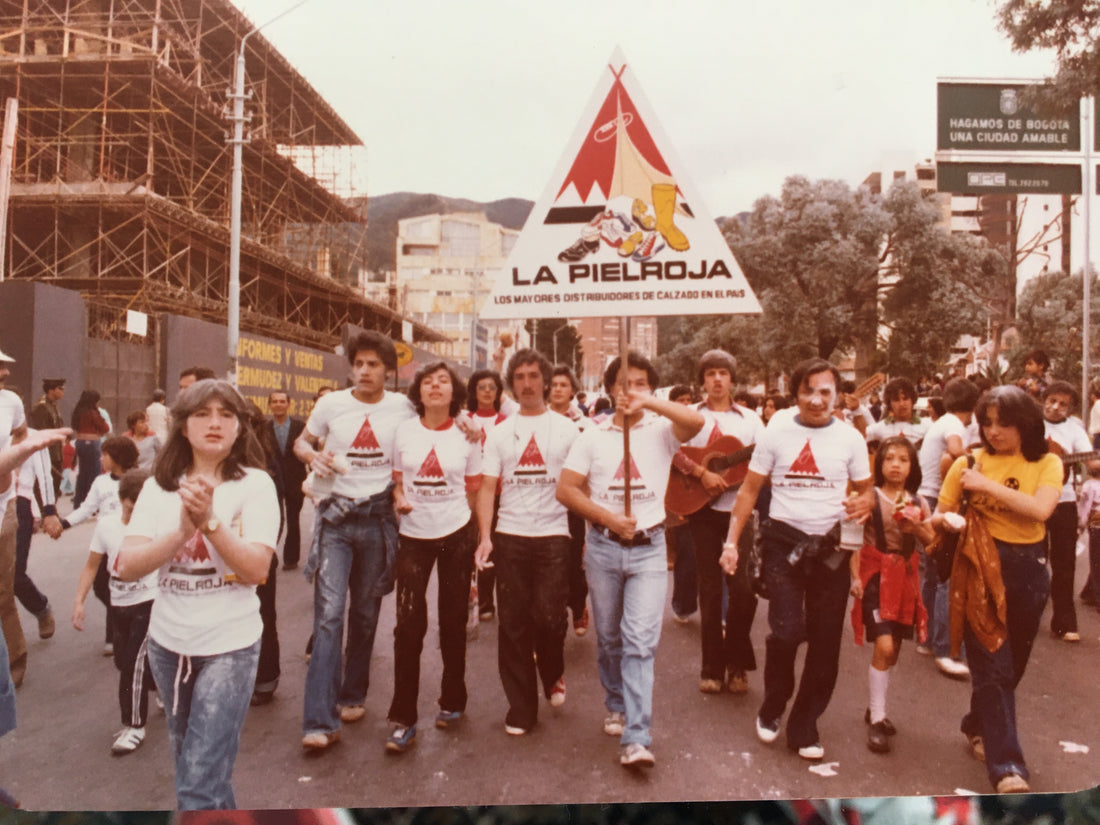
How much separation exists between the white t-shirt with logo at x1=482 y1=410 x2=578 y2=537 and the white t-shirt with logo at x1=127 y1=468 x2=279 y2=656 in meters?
1.38

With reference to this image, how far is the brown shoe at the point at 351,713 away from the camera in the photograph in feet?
12.2

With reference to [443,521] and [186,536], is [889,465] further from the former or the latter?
[186,536]

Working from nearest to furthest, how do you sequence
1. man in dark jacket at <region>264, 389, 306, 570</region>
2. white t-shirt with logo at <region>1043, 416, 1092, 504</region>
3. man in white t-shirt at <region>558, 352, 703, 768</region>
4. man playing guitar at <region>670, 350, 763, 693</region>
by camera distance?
1. man in white t-shirt at <region>558, 352, 703, 768</region>
2. man playing guitar at <region>670, 350, 763, 693</region>
3. white t-shirt with logo at <region>1043, 416, 1092, 504</region>
4. man in dark jacket at <region>264, 389, 306, 570</region>

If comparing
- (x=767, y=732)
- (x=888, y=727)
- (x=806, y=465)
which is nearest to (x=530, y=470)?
(x=806, y=465)

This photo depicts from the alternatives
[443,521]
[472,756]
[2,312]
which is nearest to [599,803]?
[472,756]

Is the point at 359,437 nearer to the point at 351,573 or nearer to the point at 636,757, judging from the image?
the point at 351,573

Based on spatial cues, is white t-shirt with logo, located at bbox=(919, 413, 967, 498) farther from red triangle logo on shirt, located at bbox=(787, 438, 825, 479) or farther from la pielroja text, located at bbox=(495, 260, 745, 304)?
la pielroja text, located at bbox=(495, 260, 745, 304)

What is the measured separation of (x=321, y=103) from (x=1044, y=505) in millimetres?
3076

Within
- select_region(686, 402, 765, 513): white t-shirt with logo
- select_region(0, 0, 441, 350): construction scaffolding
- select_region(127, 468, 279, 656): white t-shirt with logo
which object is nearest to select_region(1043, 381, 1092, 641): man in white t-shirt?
select_region(686, 402, 765, 513): white t-shirt with logo

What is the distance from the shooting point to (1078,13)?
3.45 meters

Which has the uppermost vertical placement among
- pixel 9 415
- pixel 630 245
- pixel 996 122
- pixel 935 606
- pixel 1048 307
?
pixel 996 122

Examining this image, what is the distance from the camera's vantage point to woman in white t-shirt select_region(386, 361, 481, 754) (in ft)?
12.0

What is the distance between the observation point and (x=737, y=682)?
162 inches

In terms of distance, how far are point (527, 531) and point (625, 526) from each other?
20.6 inches
